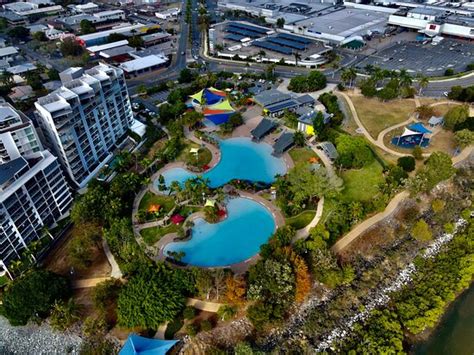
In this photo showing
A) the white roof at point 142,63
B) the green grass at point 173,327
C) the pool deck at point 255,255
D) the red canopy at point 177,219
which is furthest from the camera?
the white roof at point 142,63

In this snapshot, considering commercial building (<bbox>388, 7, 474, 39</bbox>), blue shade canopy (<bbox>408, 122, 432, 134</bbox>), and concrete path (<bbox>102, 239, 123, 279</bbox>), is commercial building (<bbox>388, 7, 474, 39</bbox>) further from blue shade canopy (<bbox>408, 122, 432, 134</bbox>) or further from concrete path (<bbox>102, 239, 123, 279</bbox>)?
concrete path (<bbox>102, 239, 123, 279</bbox>)

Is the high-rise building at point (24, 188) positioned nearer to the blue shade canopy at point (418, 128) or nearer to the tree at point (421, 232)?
the tree at point (421, 232)

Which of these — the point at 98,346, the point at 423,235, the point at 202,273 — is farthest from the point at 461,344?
the point at 98,346

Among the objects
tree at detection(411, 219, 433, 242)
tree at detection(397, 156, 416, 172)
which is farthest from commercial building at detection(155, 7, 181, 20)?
tree at detection(411, 219, 433, 242)

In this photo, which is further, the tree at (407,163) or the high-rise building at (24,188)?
the tree at (407,163)

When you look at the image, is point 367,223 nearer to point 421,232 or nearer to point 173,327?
point 421,232

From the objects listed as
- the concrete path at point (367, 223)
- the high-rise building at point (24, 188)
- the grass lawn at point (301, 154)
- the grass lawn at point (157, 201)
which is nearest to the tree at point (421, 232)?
the concrete path at point (367, 223)
